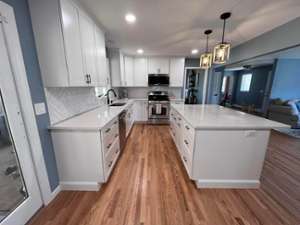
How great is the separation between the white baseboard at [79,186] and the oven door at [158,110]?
314cm

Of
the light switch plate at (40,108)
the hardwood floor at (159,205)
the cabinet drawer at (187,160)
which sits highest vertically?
the light switch plate at (40,108)

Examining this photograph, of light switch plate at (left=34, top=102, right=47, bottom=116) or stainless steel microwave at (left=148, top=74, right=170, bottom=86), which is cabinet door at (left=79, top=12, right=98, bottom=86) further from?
stainless steel microwave at (left=148, top=74, right=170, bottom=86)

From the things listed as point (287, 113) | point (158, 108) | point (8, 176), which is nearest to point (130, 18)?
point (8, 176)

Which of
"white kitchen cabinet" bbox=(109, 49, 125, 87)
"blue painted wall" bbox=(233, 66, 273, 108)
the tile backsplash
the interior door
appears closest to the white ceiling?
"white kitchen cabinet" bbox=(109, 49, 125, 87)

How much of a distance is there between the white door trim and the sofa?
6.24 metres

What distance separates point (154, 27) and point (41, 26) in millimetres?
1771

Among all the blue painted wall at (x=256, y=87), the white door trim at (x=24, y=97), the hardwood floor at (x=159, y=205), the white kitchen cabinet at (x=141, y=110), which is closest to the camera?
the white door trim at (x=24, y=97)

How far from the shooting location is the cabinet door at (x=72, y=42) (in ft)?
4.81

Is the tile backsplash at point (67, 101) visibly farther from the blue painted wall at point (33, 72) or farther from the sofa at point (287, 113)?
the sofa at point (287, 113)

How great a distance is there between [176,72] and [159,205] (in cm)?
431

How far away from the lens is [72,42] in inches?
62.7

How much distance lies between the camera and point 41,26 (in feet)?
4.53

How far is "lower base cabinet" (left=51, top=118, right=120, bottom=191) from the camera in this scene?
64.7 inches

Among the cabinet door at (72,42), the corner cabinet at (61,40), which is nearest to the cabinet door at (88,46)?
the corner cabinet at (61,40)
